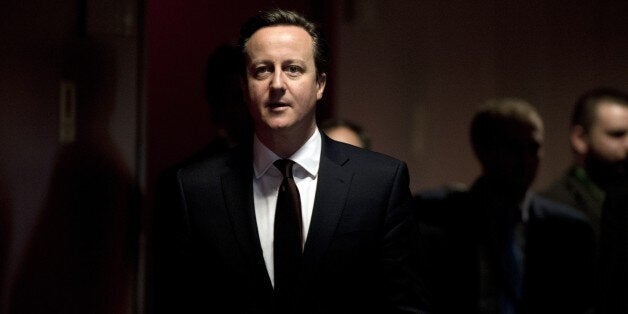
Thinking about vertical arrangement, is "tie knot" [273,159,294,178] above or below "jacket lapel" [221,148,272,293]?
above

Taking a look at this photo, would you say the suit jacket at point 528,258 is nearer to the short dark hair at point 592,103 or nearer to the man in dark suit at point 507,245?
the man in dark suit at point 507,245

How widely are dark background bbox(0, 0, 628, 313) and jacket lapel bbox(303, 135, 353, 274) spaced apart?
936mm

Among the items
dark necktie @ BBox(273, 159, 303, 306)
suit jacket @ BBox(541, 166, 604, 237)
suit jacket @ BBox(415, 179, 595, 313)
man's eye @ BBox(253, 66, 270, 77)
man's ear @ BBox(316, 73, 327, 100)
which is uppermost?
man's eye @ BBox(253, 66, 270, 77)

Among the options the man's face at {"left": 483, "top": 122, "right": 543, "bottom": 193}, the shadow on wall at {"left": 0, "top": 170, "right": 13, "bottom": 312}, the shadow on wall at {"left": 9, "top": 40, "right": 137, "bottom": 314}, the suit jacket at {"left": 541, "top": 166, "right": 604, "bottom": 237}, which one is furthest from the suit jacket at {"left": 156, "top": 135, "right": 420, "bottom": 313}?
the suit jacket at {"left": 541, "top": 166, "right": 604, "bottom": 237}

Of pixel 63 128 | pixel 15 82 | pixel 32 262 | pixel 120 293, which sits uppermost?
pixel 15 82

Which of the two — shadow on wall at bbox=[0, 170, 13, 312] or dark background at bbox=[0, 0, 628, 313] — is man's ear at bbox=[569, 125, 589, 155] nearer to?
dark background at bbox=[0, 0, 628, 313]

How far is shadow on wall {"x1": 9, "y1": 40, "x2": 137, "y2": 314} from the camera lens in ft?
8.48

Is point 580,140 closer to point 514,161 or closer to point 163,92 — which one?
point 514,161

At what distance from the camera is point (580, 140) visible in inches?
130

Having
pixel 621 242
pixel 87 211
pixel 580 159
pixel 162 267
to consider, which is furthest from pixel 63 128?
pixel 580 159

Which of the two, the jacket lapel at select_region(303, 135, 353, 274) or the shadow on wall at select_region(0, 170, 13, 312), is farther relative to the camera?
the shadow on wall at select_region(0, 170, 13, 312)

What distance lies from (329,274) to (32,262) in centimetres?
106

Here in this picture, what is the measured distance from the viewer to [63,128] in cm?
267

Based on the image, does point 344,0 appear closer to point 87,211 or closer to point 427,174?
point 427,174
